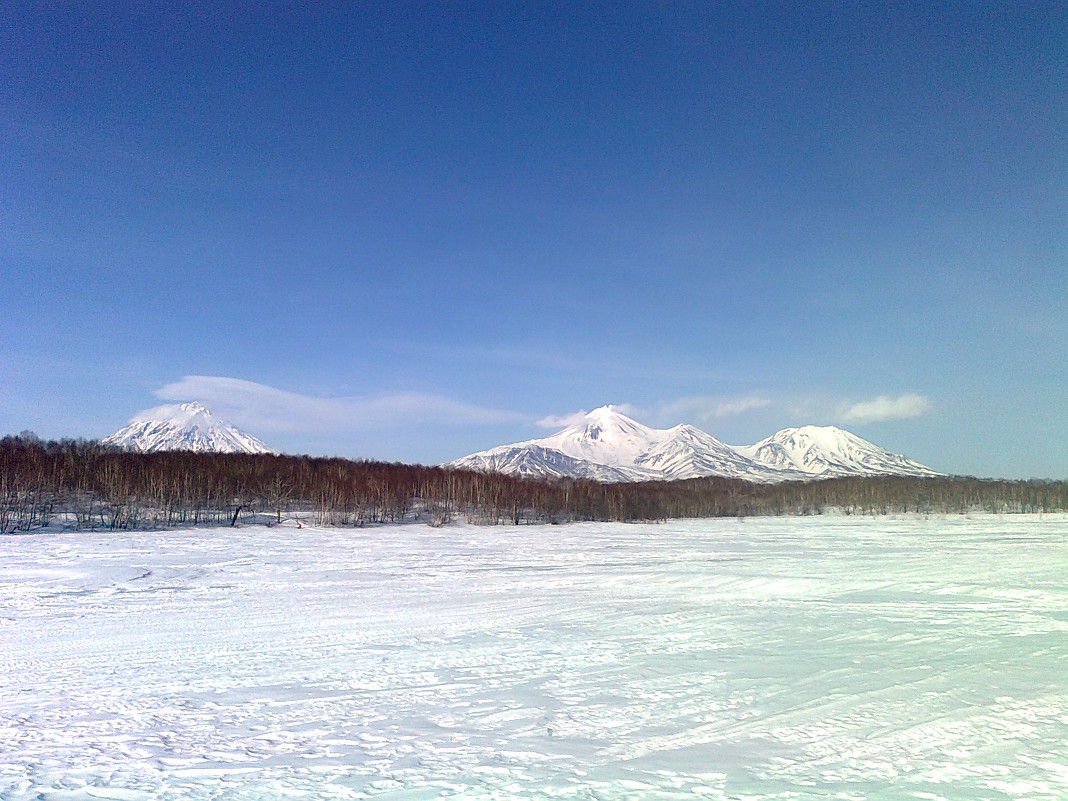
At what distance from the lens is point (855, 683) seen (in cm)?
872

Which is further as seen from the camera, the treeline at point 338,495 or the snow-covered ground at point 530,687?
the treeline at point 338,495

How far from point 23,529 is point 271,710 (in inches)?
1354

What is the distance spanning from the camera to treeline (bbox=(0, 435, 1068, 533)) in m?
40.0

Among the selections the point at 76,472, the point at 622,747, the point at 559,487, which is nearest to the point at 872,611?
the point at 622,747

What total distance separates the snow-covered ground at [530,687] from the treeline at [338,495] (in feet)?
75.0

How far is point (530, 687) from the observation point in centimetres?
846

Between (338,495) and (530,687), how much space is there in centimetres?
4329

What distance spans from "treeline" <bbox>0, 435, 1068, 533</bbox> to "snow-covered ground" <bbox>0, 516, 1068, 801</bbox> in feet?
75.0

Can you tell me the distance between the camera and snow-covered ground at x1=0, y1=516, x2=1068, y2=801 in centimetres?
577

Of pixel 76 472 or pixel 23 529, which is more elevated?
pixel 76 472

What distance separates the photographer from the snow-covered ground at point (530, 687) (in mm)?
5770

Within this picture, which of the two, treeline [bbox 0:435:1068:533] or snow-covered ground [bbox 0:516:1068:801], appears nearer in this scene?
snow-covered ground [bbox 0:516:1068:801]

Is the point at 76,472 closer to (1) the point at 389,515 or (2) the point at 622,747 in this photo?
(1) the point at 389,515

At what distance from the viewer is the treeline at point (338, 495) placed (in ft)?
131
